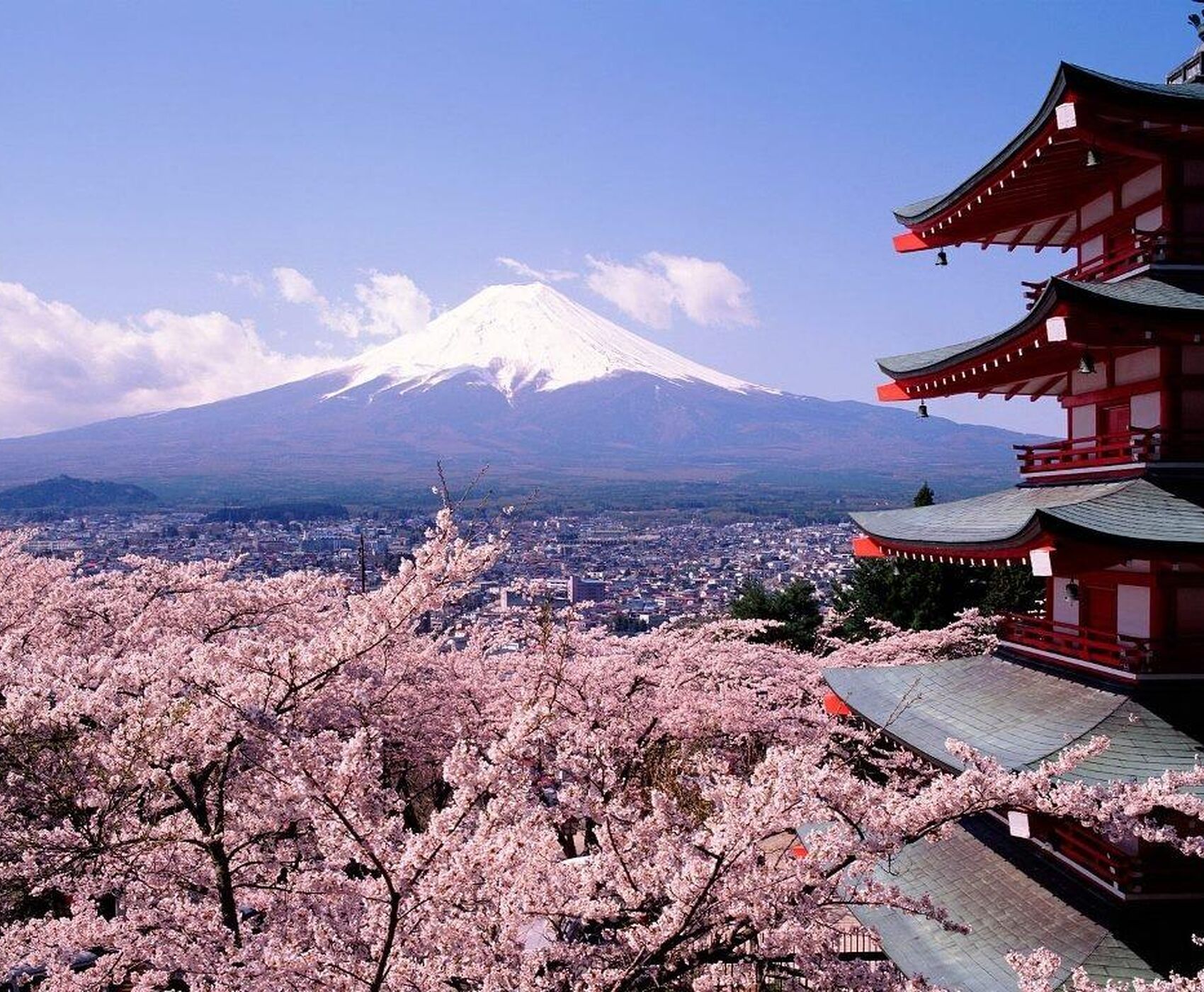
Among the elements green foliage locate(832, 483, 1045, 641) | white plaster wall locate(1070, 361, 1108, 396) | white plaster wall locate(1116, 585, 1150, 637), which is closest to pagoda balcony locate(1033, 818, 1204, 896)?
white plaster wall locate(1116, 585, 1150, 637)

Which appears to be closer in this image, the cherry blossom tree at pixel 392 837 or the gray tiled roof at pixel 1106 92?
the cherry blossom tree at pixel 392 837

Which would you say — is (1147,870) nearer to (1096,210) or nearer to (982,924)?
(982,924)

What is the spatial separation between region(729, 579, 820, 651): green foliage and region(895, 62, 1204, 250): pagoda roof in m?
13.0

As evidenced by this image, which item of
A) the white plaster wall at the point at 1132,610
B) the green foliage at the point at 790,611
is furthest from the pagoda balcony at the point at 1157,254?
the green foliage at the point at 790,611

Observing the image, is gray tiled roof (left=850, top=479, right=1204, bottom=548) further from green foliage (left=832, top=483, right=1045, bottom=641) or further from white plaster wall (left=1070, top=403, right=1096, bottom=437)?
green foliage (left=832, top=483, right=1045, bottom=641)

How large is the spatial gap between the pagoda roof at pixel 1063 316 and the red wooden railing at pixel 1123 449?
0.61 m

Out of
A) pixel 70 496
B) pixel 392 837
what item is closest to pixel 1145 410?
pixel 392 837

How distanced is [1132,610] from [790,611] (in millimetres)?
15126

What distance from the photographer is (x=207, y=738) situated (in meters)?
4.88

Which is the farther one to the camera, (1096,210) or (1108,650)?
(1096,210)

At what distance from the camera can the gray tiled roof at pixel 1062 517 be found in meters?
5.12

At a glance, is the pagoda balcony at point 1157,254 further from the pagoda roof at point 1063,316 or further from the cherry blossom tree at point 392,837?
the cherry blossom tree at point 392,837

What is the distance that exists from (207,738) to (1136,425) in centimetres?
645

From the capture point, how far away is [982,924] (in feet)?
18.6
